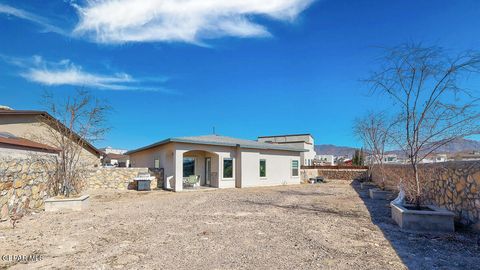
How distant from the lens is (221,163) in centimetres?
1761

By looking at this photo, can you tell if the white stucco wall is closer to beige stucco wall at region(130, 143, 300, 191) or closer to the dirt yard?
beige stucco wall at region(130, 143, 300, 191)

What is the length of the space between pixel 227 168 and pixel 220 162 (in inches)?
28.9

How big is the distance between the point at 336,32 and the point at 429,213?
8.46 meters

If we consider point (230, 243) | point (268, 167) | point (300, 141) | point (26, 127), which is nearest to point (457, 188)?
point (230, 243)

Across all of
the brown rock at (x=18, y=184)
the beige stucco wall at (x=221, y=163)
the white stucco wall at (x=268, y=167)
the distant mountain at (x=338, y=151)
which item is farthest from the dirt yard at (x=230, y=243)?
the distant mountain at (x=338, y=151)

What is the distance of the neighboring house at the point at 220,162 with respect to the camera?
52.2 feet

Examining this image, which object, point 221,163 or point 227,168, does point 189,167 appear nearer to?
point 221,163

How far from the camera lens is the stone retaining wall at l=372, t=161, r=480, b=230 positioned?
18.4 ft

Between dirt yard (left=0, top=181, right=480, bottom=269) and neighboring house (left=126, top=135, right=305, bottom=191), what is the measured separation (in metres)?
8.23

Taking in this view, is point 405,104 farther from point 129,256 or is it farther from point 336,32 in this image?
point 129,256

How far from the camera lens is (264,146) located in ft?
63.4

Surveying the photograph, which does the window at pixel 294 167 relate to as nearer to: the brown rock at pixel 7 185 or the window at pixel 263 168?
the window at pixel 263 168

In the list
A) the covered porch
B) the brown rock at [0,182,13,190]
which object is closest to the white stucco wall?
the covered porch

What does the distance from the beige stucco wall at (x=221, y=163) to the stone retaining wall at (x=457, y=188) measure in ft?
36.8
